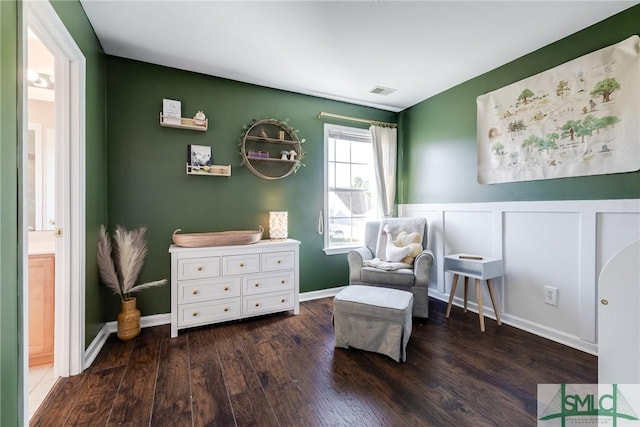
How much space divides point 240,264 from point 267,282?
1.09 feet

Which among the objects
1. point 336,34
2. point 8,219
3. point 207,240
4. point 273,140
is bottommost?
point 207,240

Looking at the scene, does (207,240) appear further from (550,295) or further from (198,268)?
(550,295)

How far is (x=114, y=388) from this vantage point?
66.8 inches

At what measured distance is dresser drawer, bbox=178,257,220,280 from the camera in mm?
2393

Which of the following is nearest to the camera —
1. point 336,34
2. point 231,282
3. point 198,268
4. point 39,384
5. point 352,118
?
point 39,384

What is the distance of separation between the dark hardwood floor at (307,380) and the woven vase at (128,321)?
6cm

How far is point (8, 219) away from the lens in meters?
1.10

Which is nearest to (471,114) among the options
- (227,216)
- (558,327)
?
(558,327)

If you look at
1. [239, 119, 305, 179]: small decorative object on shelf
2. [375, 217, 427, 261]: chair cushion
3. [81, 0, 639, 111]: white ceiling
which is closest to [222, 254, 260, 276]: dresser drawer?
[239, 119, 305, 179]: small decorative object on shelf

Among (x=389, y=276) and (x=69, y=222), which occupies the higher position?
(x=69, y=222)

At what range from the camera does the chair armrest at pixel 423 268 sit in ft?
8.97

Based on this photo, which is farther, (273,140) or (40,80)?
(273,140)

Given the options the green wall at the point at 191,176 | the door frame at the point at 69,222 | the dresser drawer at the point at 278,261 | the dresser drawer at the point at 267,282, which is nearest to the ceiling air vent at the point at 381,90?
the green wall at the point at 191,176
